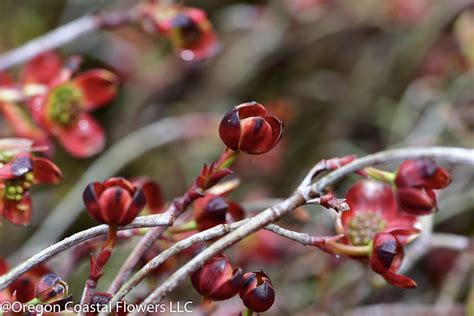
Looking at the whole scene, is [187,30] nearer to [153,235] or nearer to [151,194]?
[151,194]


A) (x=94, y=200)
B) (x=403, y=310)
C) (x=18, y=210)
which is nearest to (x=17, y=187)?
(x=18, y=210)

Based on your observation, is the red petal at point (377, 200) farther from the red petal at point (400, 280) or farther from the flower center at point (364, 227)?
the red petal at point (400, 280)

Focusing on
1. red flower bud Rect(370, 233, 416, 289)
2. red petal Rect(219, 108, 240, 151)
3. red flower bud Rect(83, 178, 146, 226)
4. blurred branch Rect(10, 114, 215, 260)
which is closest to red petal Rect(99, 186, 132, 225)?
red flower bud Rect(83, 178, 146, 226)

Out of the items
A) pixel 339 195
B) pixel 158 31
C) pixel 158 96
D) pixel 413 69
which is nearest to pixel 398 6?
pixel 413 69

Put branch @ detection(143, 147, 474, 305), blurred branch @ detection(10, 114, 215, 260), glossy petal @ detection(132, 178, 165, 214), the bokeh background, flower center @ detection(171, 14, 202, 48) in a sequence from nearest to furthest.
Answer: branch @ detection(143, 147, 474, 305), glossy petal @ detection(132, 178, 165, 214), flower center @ detection(171, 14, 202, 48), blurred branch @ detection(10, 114, 215, 260), the bokeh background

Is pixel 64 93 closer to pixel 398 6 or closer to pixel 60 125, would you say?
pixel 60 125

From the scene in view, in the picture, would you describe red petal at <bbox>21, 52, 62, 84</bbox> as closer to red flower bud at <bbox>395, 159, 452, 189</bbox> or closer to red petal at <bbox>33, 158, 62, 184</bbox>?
red petal at <bbox>33, 158, 62, 184</bbox>

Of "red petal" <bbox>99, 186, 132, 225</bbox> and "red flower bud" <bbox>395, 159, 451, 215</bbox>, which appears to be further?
"red flower bud" <bbox>395, 159, 451, 215</bbox>
